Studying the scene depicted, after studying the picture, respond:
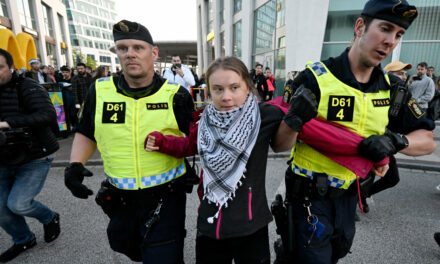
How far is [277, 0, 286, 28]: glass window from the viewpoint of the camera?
410 inches

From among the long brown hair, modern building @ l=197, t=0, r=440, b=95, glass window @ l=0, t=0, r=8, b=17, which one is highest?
glass window @ l=0, t=0, r=8, b=17

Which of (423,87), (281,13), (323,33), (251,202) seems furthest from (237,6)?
(251,202)

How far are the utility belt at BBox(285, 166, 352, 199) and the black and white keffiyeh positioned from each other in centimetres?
49

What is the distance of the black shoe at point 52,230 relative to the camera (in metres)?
2.64

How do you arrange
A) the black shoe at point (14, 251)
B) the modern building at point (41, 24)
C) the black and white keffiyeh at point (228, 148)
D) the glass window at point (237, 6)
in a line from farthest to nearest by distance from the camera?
the glass window at point (237, 6) < the modern building at point (41, 24) < the black shoe at point (14, 251) < the black and white keffiyeh at point (228, 148)

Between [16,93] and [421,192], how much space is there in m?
5.68

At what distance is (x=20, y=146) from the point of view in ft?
7.08

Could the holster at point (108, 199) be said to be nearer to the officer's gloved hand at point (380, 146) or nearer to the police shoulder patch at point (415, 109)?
the officer's gloved hand at point (380, 146)

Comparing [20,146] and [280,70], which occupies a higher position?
[280,70]

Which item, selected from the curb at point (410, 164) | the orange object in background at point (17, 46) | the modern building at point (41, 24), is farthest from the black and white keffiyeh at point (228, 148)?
the modern building at point (41, 24)

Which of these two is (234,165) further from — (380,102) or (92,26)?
(92,26)

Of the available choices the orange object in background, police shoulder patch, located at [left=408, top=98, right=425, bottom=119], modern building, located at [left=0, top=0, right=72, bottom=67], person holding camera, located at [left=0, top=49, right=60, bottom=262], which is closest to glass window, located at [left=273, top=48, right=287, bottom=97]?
the orange object in background

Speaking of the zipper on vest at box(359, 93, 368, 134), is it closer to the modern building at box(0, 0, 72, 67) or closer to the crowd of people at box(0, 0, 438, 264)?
the crowd of people at box(0, 0, 438, 264)

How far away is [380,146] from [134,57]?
1640 millimetres
